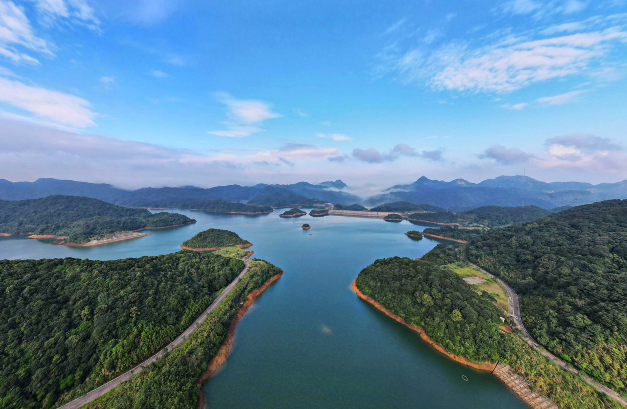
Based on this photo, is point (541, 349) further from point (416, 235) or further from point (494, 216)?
point (494, 216)

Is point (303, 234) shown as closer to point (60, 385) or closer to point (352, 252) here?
point (352, 252)

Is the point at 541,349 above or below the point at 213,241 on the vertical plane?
below

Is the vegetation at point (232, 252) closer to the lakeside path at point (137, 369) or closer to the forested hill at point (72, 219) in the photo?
the lakeside path at point (137, 369)

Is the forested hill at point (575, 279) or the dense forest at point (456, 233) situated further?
the dense forest at point (456, 233)

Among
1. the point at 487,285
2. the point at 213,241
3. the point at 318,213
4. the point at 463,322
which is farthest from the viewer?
the point at 318,213

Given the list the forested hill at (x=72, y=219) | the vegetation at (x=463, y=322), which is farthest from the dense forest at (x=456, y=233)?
the forested hill at (x=72, y=219)

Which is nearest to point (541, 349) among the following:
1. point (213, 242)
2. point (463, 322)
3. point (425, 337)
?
point (463, 322)
